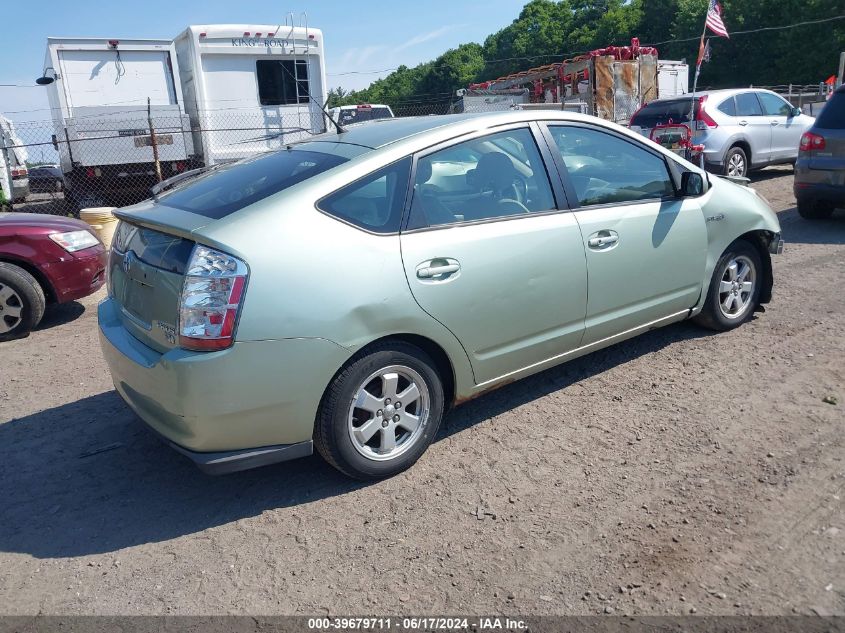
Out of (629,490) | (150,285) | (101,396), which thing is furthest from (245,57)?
(629,490)

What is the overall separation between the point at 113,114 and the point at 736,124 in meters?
10.8

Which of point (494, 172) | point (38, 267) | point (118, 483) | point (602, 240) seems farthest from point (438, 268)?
point (38, 267)

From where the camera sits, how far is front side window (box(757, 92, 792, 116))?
1270cm

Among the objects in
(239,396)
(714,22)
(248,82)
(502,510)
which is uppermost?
(714,22)

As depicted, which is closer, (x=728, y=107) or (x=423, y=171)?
(x=423, y=171)

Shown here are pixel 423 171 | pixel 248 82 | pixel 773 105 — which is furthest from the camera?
pixel 248 82

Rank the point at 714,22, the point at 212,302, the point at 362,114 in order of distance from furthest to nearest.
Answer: the point at 362,114 < the point at 714,22 < the point at 212,302

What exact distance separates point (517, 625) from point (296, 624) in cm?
83

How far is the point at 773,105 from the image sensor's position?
12.9 metres

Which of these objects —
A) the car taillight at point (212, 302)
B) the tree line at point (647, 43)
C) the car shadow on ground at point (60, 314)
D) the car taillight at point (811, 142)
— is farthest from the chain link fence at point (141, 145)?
the tree line at point (647, 43)

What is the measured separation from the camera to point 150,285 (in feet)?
11.0

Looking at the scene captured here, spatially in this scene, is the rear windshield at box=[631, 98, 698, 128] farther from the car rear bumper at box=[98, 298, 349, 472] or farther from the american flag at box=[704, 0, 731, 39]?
the car rear bumper at box=[98, 298, 349, 472]

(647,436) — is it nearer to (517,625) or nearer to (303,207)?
(517,625)

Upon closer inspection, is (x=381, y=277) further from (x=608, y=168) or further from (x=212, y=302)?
(x=608, y=168)
